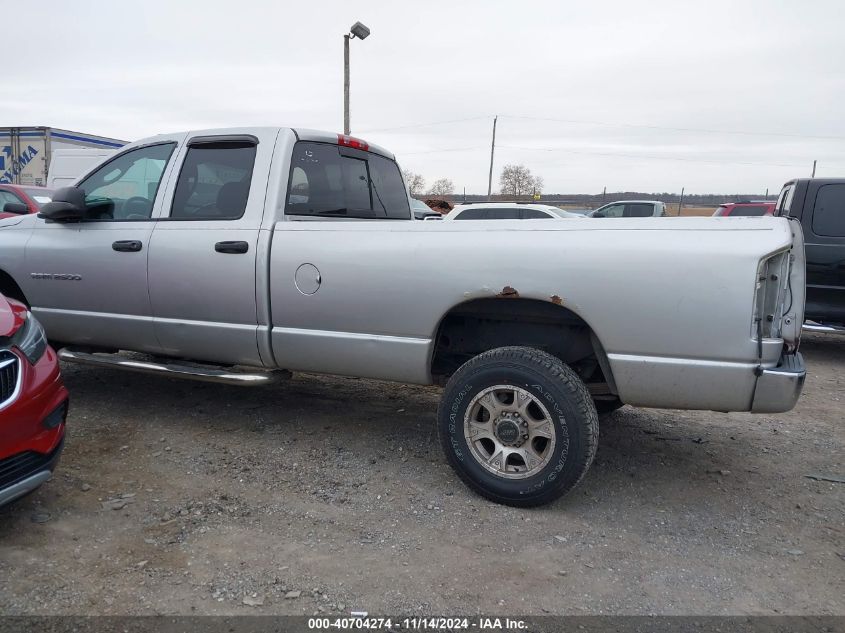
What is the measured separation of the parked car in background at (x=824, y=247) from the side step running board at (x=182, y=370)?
588 cm

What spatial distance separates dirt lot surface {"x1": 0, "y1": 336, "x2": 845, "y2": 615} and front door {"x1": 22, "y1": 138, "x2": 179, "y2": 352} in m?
0.66

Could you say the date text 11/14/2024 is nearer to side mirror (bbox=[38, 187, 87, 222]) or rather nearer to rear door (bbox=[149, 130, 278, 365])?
rear door (bbox=[149, 130, 278, 365])

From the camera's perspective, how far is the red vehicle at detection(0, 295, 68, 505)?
272 centimetres

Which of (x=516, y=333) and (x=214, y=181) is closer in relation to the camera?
(x=516, y=333)

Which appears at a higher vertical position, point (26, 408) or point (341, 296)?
point (341, 296)

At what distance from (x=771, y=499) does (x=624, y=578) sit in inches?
52.6

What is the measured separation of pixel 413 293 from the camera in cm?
340

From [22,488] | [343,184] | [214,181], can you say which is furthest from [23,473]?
[343,184]

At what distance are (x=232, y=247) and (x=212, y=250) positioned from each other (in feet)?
0.57

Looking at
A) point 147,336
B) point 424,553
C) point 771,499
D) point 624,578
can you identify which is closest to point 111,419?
point 147,336

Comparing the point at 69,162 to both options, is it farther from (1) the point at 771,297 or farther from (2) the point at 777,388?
(2) the point at 777,388

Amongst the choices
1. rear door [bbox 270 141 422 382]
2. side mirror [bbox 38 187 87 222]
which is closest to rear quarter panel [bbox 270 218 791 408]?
rear door [bbox 270 141 422 382]

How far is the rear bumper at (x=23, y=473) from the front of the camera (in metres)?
2.70

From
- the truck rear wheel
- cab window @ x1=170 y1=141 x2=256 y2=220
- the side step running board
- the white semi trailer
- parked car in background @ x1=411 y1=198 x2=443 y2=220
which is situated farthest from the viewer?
the white semi trailer
